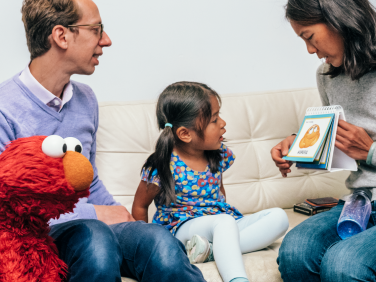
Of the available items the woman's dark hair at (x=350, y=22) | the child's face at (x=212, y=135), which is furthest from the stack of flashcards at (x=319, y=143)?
the child's face at (x=212, y=135)

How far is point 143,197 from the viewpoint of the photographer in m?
1.40

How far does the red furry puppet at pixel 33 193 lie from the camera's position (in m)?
0.72

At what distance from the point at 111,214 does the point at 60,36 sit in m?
0.61

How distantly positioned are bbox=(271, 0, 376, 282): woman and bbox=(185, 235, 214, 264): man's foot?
23 centimetres

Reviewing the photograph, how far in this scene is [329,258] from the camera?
1016 millimetres

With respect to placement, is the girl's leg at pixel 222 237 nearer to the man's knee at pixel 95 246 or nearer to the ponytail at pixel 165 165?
the ponytail at pixel 165 165

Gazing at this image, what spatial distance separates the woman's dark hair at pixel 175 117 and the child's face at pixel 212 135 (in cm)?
2

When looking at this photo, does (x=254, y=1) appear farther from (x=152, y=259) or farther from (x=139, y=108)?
(x=152, y=259)

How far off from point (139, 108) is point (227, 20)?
77cm

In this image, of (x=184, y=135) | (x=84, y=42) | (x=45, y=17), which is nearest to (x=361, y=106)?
(x=184, y=135)

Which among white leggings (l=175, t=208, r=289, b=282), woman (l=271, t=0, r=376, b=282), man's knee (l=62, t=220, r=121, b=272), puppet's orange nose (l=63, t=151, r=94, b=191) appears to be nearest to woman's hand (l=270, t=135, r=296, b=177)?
woman (l=271, t=0, r=376, b=282)

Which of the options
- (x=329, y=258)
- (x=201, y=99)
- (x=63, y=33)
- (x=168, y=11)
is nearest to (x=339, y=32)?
(x=201, y=99)

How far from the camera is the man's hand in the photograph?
120 centimetres

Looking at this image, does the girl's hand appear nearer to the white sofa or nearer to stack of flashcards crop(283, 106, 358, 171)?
stack of flashcards crop(283, 106, 358, 171)
